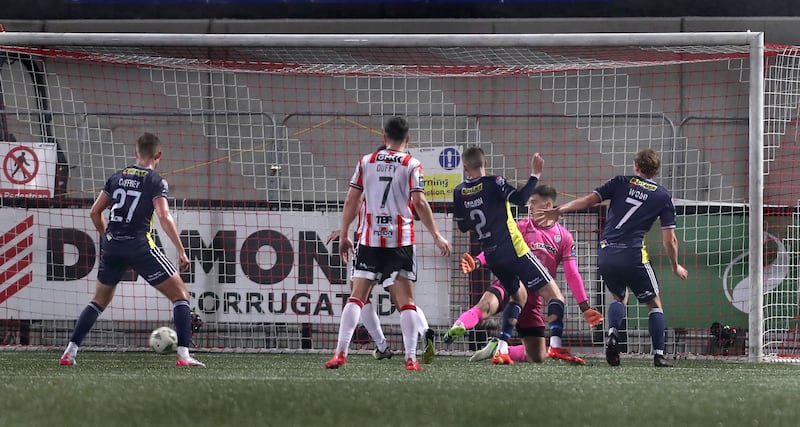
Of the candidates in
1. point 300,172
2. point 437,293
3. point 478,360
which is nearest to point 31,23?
point 300,172

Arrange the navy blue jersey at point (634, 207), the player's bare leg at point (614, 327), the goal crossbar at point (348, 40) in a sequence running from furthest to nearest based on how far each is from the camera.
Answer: the goal crossbar at point (348, 40) → the navy blue jersey at point (634, 207) → the player's bare leg at point (614, 327)

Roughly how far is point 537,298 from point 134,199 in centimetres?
318

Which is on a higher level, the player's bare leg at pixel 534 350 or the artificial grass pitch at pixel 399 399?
the artificial grass pitch at pixel 399 399

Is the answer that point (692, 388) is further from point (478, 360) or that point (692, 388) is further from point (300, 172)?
Answer: point (300, 172)

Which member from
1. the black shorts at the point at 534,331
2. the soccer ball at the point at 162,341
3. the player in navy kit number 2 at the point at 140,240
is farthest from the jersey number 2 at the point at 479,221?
the soccer ball at the point at 162,341

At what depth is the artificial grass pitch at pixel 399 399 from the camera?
393cm

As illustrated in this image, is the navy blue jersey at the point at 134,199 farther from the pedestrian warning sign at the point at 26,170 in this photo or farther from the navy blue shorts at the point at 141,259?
the pedestrian warning sign at the point at 26,170

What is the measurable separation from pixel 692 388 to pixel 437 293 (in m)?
4.62

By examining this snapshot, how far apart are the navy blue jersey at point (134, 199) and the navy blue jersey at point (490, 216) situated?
217 cm

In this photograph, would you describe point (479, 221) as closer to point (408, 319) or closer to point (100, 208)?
point (408, 319)

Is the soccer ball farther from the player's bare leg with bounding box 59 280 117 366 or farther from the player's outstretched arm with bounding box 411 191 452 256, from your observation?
the player's outstretched arm with bounding box 411 191 452 256

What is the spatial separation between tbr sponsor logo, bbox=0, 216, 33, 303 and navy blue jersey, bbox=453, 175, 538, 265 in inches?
159

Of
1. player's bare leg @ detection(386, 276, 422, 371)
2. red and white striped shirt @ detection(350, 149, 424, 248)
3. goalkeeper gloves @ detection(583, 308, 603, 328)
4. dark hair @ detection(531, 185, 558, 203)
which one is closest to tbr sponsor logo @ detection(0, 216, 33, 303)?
red and white striped shirt @ detection(350, 149, 424, 248)

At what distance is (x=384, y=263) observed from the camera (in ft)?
22.9
